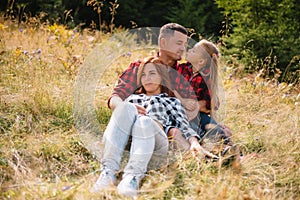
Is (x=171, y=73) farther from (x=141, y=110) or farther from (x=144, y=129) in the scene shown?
(x=144, y=129)

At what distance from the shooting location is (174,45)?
10.2ft

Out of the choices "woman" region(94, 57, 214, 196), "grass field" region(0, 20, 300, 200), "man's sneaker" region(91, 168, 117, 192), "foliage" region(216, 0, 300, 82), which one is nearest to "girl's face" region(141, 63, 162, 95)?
"woman" region(94, 57, 214, 196)

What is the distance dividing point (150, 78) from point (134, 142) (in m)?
0.56

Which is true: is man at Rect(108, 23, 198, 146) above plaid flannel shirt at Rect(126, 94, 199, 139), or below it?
above

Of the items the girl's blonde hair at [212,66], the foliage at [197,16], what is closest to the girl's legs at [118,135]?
the girl's blonde hair at [212,66]

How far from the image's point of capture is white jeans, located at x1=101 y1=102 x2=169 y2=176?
8.24ft

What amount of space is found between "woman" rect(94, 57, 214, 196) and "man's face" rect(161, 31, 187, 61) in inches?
5.4

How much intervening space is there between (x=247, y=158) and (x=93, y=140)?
1031 millimetres

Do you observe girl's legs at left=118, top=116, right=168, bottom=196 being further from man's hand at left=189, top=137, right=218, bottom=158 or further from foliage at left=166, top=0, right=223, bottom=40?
foliage at left=166, top=0, right=223, bottom=40

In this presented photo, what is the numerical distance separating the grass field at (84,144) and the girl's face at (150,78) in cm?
54

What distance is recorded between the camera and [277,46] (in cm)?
580

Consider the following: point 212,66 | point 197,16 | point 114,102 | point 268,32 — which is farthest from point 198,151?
point 197,16

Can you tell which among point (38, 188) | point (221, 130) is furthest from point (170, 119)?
point (38, 188)

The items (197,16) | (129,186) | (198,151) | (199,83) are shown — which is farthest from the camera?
(197,16)
